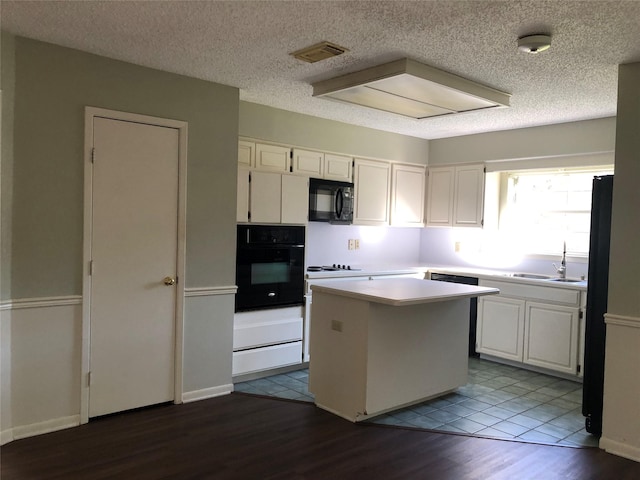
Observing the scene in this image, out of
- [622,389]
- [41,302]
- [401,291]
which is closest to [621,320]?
[622,389]

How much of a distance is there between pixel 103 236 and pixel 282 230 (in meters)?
1.61

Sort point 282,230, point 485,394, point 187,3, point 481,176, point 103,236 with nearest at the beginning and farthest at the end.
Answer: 1. point 187,3
2. point 103,236
3. point 485,394
4. point 282,230
5. point 481,176

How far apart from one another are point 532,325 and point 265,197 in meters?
2.76

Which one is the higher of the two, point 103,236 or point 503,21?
point 503,21

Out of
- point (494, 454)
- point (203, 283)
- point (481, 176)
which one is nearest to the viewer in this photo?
point (494, 454)

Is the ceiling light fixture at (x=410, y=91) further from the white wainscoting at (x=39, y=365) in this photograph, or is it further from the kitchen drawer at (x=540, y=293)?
the white wainscoting at (x=39, y=365)

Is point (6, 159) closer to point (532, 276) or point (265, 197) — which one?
point (265, 197)

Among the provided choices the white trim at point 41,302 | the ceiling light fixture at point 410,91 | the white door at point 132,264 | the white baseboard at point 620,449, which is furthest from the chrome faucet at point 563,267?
the white trim at point 41,302

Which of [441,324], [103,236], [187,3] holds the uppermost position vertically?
[187,3]

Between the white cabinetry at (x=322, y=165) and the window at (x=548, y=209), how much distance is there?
1.86 meters

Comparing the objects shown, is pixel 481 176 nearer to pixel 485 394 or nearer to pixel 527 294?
pixel 527 294

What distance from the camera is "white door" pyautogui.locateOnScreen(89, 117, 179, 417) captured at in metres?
3.25

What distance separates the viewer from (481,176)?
5449mm

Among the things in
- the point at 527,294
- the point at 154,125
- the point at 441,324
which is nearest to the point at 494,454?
the point at 441,324
